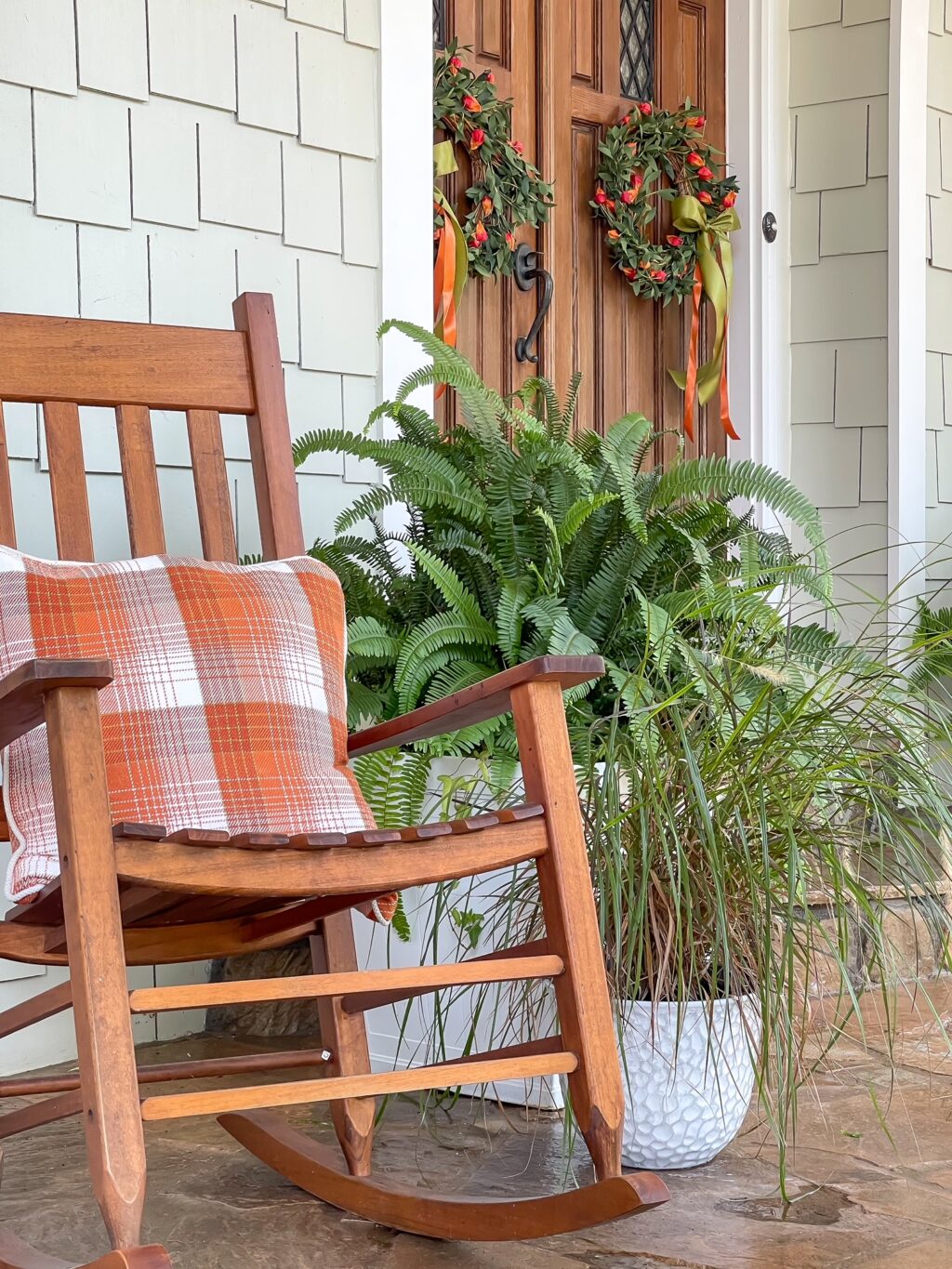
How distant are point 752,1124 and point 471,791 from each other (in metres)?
0.54

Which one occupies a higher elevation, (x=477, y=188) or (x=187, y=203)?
(x=477, y=188)

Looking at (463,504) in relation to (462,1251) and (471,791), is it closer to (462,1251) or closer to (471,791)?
(471,791)

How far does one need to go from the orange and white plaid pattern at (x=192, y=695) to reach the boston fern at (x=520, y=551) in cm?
41

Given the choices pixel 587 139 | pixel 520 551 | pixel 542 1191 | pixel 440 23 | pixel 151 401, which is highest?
pixel 440 23

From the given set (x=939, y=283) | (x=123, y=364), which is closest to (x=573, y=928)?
(x=123, y=364)

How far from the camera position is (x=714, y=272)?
11.1 ft

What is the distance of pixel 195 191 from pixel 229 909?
4.41 feet

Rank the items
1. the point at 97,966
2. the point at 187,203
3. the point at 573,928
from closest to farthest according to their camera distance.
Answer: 1. the point at 97,966
2. the point at 573,928
3. the point at 187,203

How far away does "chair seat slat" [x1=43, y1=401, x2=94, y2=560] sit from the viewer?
1.73 m

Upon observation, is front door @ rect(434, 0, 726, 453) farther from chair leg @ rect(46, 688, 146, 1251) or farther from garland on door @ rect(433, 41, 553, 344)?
chair leg @ rect(46, 688, 146, 1251)

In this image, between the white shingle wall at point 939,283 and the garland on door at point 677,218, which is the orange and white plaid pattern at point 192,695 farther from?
the white shingle wall at point 939,283

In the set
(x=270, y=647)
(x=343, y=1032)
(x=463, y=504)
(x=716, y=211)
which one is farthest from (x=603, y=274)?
(x=343, y=1032)

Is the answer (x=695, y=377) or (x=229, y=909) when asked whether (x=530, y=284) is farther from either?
(x=229, y=909)

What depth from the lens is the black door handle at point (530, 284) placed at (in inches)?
120
